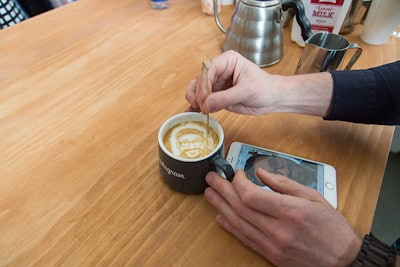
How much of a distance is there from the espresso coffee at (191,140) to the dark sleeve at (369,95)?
0.28 metres

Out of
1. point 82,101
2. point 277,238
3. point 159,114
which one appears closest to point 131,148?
point 159,114

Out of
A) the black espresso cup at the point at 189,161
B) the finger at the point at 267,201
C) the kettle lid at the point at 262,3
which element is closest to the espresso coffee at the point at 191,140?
the black espresso cup at the point at 189,161

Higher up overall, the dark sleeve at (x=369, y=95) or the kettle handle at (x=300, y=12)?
the kettle handle at (x=300, y=12)

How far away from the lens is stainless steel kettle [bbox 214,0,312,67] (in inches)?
29.2

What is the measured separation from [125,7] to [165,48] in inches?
13.7

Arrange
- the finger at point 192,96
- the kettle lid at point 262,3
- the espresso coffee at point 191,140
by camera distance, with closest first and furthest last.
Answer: the espresso coffee at point 191,140, the finger at point 192,96, the kettle lid at point 262,3

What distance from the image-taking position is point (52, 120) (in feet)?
2.22

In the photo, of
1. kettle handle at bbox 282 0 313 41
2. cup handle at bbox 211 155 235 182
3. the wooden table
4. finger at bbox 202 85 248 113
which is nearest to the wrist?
the wooden table

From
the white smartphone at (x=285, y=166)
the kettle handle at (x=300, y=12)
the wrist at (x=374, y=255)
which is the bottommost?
the white smartphone at (x=285, y=166)

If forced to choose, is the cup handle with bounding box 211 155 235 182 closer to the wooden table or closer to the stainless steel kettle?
the wooden table

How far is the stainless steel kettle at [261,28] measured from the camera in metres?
0.74

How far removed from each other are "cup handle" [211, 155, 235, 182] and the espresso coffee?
0.05 meters

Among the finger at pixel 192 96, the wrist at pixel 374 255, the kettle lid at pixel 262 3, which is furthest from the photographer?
the kettle lid at pixel 262 3

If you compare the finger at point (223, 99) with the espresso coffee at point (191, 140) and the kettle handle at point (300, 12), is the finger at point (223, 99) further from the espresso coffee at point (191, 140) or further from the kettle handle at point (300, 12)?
the kettle handle at point (300, 12)
